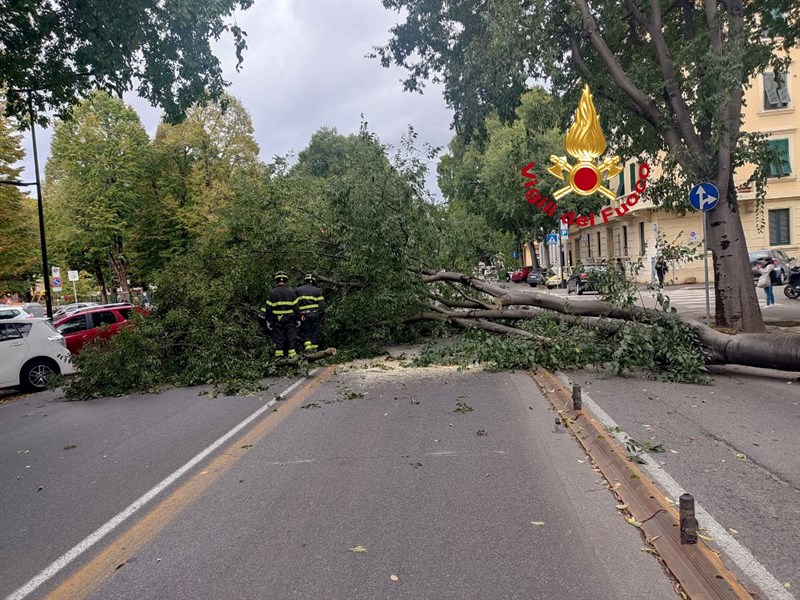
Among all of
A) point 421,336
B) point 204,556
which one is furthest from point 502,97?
point 204,556

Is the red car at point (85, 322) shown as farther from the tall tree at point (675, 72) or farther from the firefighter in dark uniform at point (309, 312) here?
the tall tree at point (675, 72)

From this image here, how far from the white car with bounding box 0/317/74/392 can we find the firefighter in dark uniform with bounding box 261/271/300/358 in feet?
13.7

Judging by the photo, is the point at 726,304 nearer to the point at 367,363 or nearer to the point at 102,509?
the point at 367,363

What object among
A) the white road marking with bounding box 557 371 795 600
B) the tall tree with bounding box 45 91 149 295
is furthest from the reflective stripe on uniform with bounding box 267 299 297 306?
the tall tree with bounding box 45 91 149 295

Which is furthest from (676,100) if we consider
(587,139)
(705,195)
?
(587,139)

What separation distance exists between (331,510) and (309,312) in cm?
729

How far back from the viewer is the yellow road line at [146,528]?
3.60 meters

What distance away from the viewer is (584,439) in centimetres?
613

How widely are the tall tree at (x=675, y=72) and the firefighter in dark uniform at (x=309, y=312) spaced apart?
6.04 metres

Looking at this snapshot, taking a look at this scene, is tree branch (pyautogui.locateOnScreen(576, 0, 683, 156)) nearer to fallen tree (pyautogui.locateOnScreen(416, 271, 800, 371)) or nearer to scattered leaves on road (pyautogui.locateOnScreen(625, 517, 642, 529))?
fallen tree (pyautogui.locateOnScreen(416, 271, 800, 371))

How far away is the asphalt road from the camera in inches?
138

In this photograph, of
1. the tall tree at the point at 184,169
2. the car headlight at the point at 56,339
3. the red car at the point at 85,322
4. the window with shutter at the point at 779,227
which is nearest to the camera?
the car headlight at the point at 56,339

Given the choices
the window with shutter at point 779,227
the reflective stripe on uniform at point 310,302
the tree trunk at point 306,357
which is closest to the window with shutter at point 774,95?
the window with shutter at point 779,227

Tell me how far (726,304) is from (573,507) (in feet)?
32.1
